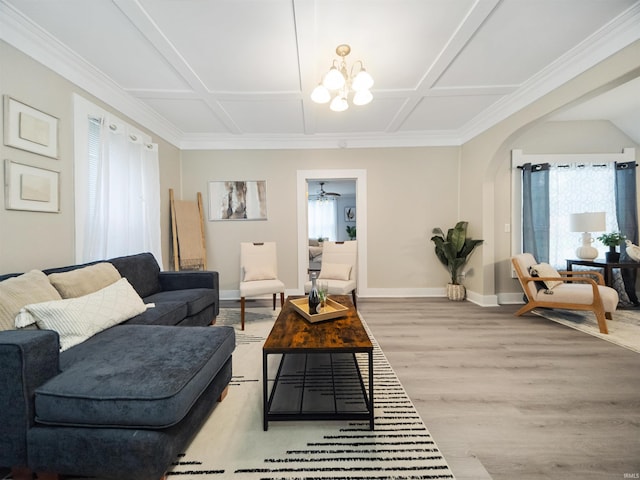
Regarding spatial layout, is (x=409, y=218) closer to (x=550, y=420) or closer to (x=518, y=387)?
(x=518, y=387)

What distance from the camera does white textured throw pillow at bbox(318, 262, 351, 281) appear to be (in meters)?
3.82

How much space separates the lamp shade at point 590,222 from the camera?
3619 mm

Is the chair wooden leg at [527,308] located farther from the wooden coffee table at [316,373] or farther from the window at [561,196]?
the wooden coffee table at [316,373]

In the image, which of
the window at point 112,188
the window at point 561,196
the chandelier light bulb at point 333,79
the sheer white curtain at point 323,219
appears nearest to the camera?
the chandelier light bulb at point 333,79

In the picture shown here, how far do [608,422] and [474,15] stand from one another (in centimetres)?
278

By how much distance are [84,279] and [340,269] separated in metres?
2.76

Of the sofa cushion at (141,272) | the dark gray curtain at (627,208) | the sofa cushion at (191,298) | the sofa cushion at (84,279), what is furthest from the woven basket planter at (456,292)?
the sofa cushion at (84,279)

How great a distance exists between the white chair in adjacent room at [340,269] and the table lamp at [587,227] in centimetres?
305

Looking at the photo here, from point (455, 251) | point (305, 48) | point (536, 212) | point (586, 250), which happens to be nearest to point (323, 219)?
point (455, 251)

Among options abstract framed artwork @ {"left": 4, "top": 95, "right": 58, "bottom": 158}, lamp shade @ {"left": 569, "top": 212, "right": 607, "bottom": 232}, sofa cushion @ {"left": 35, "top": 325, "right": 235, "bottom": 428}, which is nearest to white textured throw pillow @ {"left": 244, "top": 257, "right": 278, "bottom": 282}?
sofa cushion @ {"left": 35, "top": 325, "right": 235, "bottom": 428}

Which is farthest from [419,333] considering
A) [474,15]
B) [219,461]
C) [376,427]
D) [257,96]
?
[257,96]

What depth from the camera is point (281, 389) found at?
6.27 feet

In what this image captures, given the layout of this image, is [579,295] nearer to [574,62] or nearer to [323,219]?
[574,62]

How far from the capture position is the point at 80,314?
169cm
